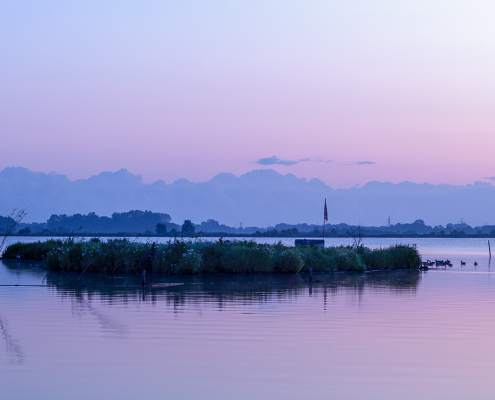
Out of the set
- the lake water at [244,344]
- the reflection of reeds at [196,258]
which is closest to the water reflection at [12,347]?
the lake water at [244,344]

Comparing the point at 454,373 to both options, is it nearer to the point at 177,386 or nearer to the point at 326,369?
the point at 326,369

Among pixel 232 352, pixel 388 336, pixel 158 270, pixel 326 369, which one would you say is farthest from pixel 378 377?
pixel 158 270

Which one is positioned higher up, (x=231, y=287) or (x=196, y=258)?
(x=196, y=258)

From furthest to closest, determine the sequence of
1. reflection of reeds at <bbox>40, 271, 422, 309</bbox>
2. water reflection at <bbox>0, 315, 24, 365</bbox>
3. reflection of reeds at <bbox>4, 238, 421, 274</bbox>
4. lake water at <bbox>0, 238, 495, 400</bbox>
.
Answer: reflection of reeds at <bbox>4, 238, 421, 274</bbox>
reflection of reeds at <bbox>40, 271, 422, 309</bbox>
water reflection at <bbox>0, 315, 24, 365</bbox>
lake water at <bbox>0, 238, 495, 400</bbox>

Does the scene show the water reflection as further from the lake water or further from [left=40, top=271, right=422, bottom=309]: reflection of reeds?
[left=40, top=271, right=422, bottom=309]: reflection of reeds

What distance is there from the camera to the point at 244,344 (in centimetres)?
1733

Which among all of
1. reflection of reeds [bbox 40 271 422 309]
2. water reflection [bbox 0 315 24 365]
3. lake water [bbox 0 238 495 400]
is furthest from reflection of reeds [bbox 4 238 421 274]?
water reflection [bbox 0 315 24 365]

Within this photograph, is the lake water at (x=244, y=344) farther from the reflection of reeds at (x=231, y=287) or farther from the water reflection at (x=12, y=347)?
the reflection of reeds at (x=231, y=287)

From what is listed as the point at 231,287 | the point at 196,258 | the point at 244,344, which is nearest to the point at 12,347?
the point at 244,344

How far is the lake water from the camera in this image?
12625 millimetres

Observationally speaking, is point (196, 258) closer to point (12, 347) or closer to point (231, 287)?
A: point (231, 287)

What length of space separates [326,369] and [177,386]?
3599 millimetres

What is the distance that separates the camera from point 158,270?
1770 inches

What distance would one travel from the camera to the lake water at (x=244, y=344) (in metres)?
12.6
